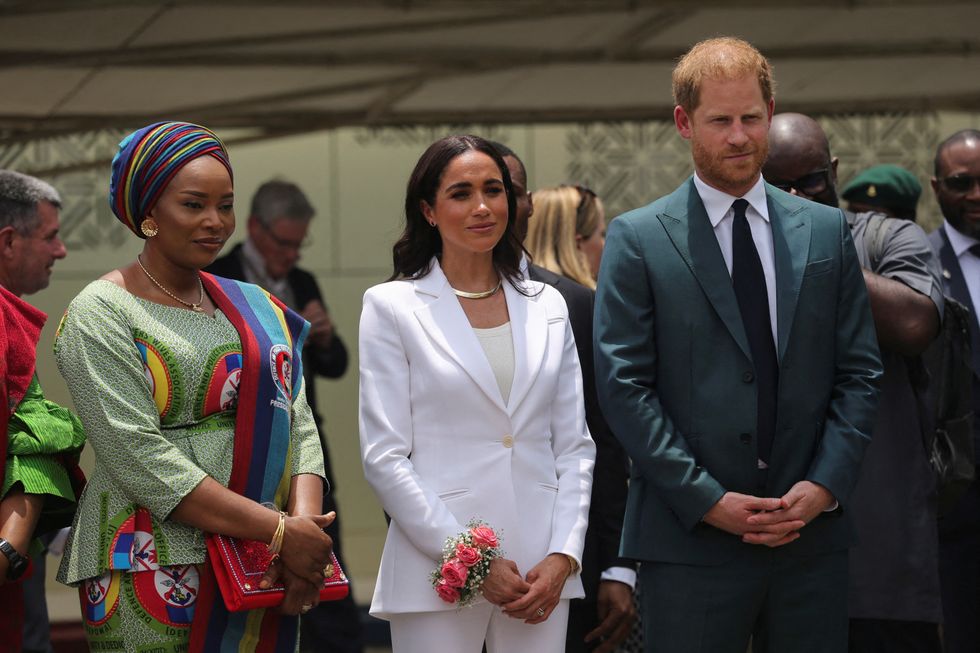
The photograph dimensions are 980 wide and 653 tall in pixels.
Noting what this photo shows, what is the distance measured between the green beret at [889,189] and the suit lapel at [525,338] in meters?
1.59

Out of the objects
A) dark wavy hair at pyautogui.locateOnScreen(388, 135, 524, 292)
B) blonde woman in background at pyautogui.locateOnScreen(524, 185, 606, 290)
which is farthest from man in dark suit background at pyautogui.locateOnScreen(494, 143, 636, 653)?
blonde woman in background at pyautogui.locateOnScreen(524, 185, 606, 290)

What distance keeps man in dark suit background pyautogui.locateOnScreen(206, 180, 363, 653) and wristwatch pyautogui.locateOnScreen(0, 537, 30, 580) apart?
9.53ft

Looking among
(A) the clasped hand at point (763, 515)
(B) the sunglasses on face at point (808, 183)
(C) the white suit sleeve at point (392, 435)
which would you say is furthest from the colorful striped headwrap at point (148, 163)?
(B) the sunglasses on face at point (808, 183)

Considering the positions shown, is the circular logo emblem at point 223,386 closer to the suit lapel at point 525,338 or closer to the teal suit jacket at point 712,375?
the suit lapel at point 525,338

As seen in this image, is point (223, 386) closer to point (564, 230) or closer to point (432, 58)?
point (564, 230)

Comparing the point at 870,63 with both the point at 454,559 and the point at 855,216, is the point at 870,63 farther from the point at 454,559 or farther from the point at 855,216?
the point at 454,559

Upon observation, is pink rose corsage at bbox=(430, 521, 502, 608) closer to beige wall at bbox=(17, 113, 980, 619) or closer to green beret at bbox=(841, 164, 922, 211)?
green beret at bbox=(841, 164, 922, 211)

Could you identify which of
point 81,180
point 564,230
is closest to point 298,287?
point 81,180

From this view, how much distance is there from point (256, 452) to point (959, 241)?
9.95 ft

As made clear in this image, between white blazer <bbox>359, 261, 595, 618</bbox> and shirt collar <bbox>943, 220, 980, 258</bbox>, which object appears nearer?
white blazer <bbox>359, 261, 595, 618</bbox>

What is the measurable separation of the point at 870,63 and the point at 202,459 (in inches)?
179

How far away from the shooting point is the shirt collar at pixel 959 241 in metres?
5.35

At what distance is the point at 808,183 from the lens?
4363 mm

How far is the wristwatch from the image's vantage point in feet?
11.5
